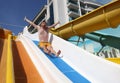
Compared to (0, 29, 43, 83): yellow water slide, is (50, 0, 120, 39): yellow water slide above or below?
above

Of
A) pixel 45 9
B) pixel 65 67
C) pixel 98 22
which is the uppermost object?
→ pixel 45 9

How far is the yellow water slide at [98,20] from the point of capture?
737cm

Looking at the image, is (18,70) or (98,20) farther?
(98,20)

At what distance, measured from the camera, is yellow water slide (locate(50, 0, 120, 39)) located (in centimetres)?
737

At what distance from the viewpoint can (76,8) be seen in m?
44.7

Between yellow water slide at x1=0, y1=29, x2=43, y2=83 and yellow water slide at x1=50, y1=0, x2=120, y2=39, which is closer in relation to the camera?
yellow water slide at x1=0, y1=29, x2=43, y2=83

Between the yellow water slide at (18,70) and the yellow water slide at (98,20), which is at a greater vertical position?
the yellow water slide at (98,20)

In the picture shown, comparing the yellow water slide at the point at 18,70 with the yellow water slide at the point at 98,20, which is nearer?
the yellow water slide at the point at 18,70

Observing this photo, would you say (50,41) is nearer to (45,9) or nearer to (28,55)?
(28,55)

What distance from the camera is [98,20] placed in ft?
26.3

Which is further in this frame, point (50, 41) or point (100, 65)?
point (50, 41)

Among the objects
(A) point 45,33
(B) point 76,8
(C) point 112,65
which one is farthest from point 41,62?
(B) point 76,8

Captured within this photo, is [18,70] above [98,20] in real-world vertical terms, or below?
below

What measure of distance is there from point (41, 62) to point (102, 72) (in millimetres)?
1129
